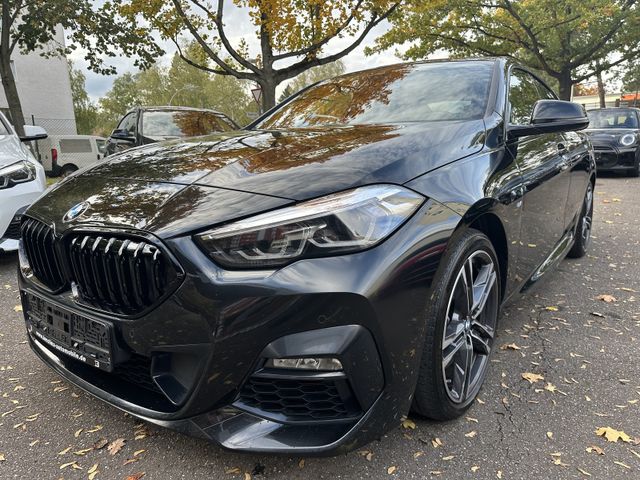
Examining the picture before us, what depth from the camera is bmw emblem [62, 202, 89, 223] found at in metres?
1.81

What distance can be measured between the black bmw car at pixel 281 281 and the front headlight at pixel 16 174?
7.80ft

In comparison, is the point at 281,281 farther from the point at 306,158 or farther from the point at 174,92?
the point at 174,92

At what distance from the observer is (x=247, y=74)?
11.4 meters

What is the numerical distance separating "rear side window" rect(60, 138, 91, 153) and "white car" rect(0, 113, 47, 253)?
13.5 meters

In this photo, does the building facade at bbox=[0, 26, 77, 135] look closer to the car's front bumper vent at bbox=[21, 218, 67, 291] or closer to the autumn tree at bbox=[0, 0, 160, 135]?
the autumn tree at bbox=[0, 0, 160, 135]

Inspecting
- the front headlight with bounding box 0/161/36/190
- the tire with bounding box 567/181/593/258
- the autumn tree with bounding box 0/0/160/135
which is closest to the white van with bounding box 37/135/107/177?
the autumn tree with bounding box 0/0/160/135

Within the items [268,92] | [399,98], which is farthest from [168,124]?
[399,98]

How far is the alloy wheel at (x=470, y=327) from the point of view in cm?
195

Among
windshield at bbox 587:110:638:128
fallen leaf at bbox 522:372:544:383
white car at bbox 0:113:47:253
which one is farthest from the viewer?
windshield at bbox 587:110:638:128

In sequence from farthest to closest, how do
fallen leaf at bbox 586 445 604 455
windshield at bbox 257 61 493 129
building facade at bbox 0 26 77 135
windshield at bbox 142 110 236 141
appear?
building facade at bbox 0 26 77 135
windshield at bbox 142 110 236 141
windshield at bbox 257 61 493 129
fallen leaf at bbox 586 445 604 455

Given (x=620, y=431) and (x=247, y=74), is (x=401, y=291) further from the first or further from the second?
(x=247, y=74)

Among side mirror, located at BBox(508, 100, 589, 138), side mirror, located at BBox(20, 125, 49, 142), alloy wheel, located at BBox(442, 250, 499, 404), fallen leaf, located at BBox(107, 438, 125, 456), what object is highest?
side mirror, located at BBox(20, 125, 49, 142)

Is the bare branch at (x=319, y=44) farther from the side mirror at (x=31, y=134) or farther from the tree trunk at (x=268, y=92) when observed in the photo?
the side mirror at (x=31, y=134)

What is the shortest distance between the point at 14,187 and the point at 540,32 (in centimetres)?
1974
